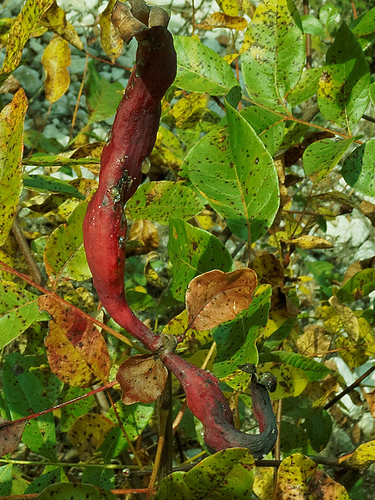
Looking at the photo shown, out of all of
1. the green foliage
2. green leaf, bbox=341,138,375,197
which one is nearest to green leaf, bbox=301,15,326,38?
the green foliage

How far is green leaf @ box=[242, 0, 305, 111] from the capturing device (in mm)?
767

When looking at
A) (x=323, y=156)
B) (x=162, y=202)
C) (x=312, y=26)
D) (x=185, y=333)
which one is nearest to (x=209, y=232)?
(x=162, y=202)

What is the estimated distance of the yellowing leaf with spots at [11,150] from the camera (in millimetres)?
553

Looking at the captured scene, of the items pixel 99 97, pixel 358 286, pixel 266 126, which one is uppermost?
pixel 99 97

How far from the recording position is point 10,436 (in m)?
0.60

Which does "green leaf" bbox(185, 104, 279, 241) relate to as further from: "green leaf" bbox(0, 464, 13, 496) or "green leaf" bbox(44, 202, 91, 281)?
"green leaf" bbox(0, 464, 13, 496)

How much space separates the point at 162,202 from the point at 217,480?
397 millimetres

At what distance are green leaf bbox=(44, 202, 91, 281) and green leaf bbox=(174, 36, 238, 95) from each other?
272 millimetres

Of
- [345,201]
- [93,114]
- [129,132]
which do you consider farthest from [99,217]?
[93,114]

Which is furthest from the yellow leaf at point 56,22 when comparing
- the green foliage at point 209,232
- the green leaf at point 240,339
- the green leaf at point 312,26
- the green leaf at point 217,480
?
the green leaf at point 217,480

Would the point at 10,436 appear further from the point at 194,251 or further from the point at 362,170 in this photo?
the point at 362,170

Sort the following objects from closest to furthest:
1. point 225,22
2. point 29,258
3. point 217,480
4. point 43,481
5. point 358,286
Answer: point 217,480
point 43,481
point 29,258
point 358,286
point 225,22

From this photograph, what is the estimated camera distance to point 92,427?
76 centimetres

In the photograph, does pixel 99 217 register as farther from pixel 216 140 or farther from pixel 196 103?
pixel 196 103
